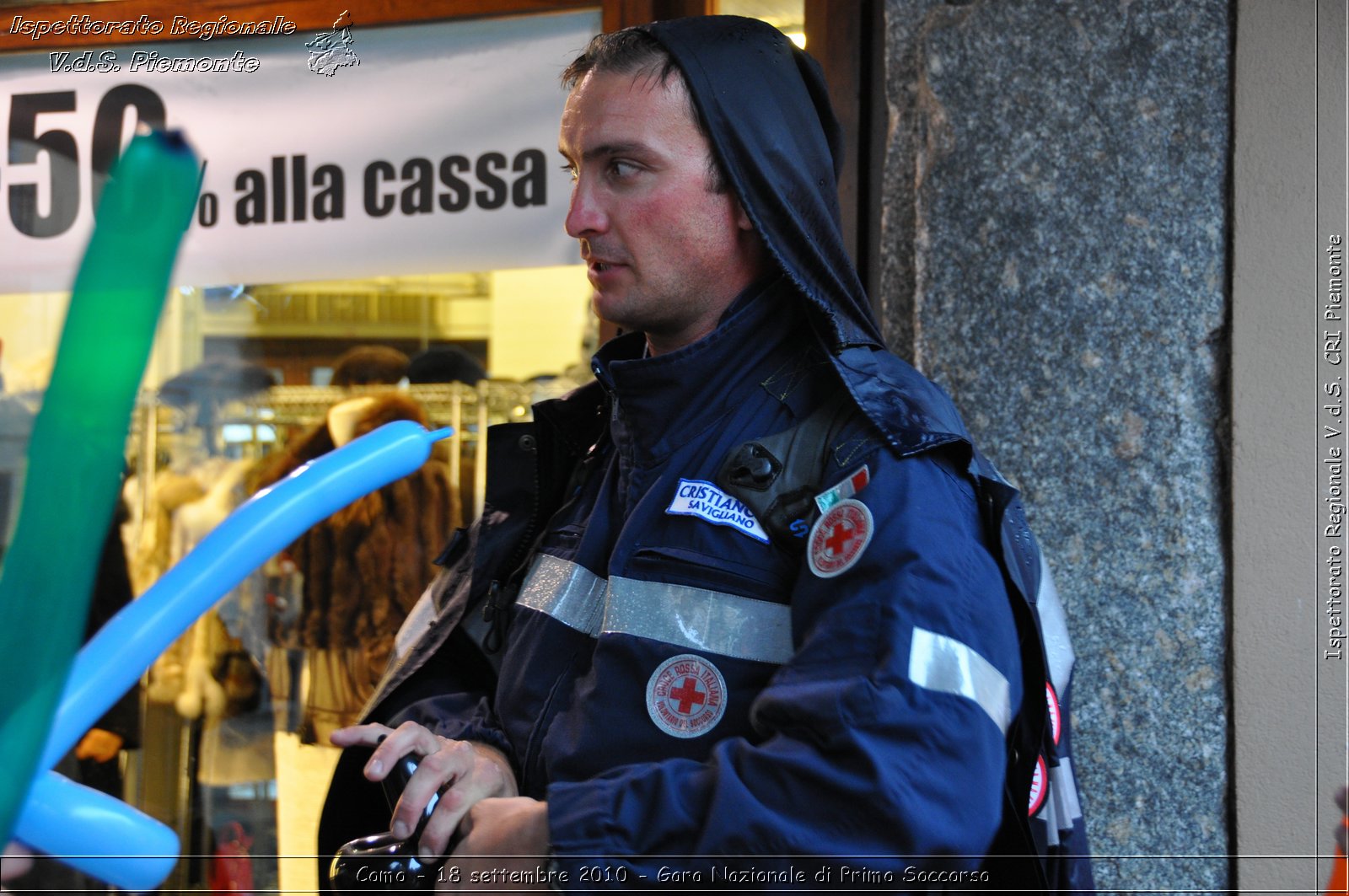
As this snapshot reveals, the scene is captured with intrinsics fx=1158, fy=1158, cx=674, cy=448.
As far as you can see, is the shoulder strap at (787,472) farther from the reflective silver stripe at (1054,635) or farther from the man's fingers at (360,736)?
the man's fingers at (360,736)

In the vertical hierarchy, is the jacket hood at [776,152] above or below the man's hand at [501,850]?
above

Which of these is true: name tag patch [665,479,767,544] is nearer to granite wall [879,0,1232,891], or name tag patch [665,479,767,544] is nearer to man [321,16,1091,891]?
man [321,16,1091,891]

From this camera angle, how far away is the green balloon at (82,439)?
6.09ft

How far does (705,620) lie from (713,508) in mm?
150

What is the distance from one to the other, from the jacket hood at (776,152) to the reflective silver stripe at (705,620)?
0.39 metres

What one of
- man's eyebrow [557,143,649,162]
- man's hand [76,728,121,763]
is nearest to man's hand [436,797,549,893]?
man's eyebrow [557,143,649,162]

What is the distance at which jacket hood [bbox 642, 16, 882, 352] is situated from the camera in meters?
1.66

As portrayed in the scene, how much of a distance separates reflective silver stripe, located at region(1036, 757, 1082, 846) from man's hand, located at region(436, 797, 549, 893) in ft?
2.16

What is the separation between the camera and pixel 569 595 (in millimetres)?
1678

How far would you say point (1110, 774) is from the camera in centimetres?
209

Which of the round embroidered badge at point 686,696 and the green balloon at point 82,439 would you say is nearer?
the round embroidered badge at point 686,696

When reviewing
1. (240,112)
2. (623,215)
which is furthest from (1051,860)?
(240,112)

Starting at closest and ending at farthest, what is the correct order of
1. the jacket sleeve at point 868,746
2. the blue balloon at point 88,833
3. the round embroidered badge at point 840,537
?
1. the jacket sleeve at point 868,746
2. the round embroidered badge at point 840,537
3. the blue balloon at point 88,833

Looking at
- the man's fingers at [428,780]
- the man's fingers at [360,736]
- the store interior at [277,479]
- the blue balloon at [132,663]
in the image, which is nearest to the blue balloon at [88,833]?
the blue balloon at [132,663]
